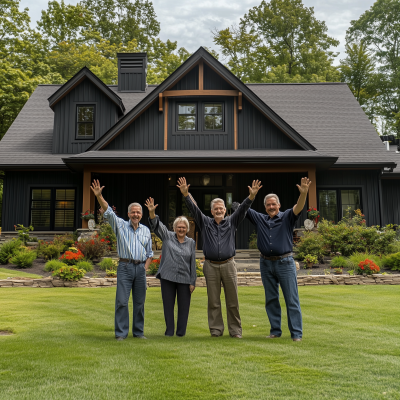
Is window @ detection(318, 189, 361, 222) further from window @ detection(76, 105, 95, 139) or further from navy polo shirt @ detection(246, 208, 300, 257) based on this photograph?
navy polo shirt @ detection(246, 208, 300, 257)

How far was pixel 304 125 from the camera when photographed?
16.1 meters

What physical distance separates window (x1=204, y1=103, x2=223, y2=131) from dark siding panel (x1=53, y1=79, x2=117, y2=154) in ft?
→ 12.3

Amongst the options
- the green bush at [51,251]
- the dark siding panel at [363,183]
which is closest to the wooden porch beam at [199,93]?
the dark siding panel at [363,183]

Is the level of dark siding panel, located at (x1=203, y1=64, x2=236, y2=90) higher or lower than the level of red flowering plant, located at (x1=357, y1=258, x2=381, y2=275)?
higher

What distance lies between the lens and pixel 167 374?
3508 mm

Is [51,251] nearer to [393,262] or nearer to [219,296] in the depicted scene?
[219,296]

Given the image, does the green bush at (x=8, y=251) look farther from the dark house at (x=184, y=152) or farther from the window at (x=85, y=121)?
the window at (x=85, y=121)

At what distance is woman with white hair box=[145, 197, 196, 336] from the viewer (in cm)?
496

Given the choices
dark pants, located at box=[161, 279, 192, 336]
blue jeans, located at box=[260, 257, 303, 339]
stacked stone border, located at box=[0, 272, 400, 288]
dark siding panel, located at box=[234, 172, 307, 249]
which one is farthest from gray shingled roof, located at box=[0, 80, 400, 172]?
dark pants, located at box=[161, 279, 192, 336]

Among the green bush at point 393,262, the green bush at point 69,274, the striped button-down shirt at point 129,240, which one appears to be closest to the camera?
the striped button-down shirt at point 129,240

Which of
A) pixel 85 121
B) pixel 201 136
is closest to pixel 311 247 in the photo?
pixel 201 136

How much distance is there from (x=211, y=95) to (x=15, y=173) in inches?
301

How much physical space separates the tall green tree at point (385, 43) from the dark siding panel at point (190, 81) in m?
19.4

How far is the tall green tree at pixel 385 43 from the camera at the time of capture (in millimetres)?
29094
